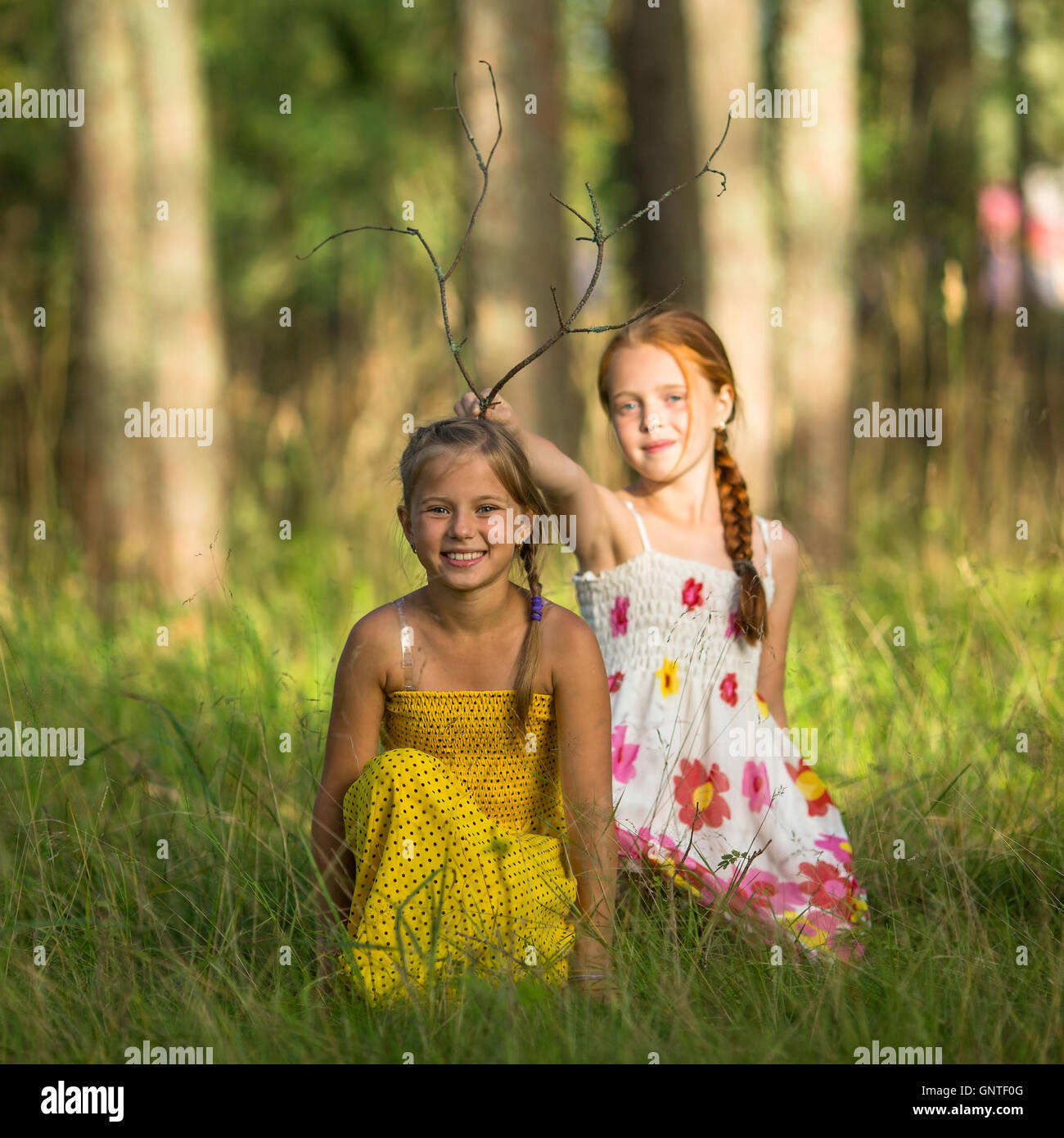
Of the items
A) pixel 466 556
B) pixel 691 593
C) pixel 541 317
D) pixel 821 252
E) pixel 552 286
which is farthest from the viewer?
pixel 821 252

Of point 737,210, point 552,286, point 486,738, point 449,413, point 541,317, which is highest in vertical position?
point 737,210

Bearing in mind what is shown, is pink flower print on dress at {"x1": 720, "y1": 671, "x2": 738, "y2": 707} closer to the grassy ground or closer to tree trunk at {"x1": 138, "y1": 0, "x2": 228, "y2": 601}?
the grassy ground

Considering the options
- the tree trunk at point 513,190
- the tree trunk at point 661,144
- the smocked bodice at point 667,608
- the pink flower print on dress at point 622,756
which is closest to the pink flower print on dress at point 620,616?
the smocked bodice at point 667,608

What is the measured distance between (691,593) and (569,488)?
1.27 ft

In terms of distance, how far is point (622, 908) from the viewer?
2.54 m

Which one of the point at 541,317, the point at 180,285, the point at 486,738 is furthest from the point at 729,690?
the point at 180,285

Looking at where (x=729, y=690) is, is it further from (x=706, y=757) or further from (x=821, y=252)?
(x=821, y=252)

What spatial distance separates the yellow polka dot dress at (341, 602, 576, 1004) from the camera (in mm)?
2230

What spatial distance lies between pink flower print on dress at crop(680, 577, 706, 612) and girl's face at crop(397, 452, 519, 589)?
2.28ft

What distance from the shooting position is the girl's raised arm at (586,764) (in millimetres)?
2428

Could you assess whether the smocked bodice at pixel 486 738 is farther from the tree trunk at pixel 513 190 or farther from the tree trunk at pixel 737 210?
the tree trunk at pixel 737 210

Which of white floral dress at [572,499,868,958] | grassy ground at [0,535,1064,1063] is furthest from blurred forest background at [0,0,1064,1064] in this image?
white floral dress at [572,499,868,958]

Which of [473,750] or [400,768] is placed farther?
[473,750]

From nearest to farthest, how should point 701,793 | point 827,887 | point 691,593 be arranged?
point 827,887
point 701,793
point 691,593
